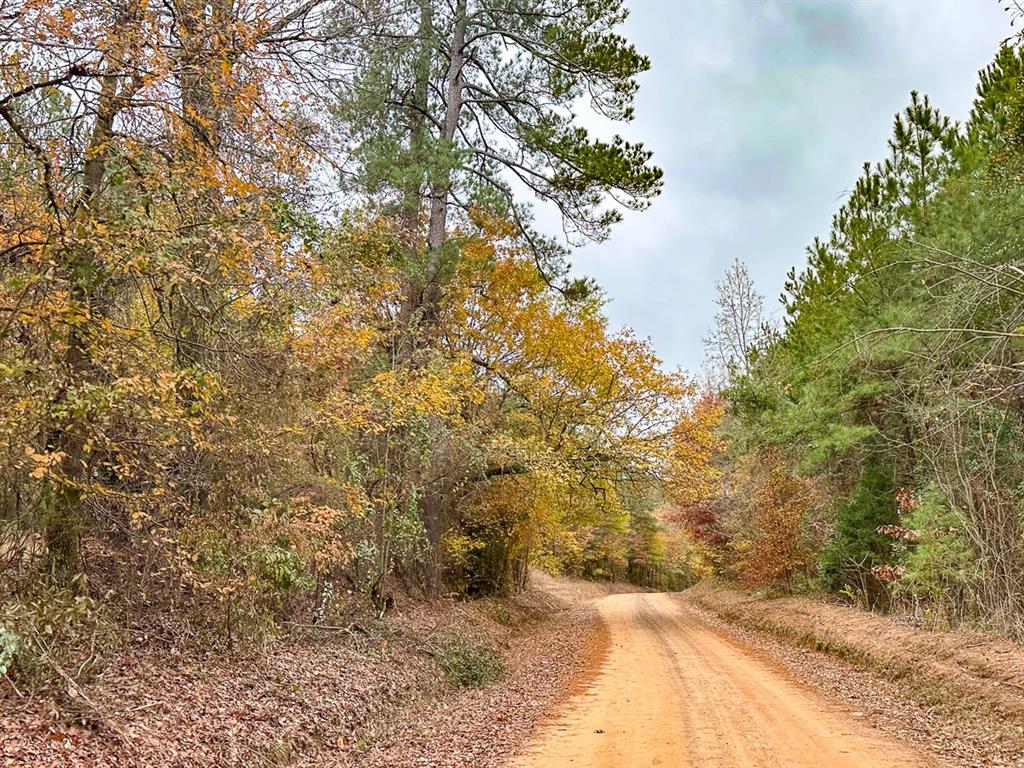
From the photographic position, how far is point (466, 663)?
10805 millimetres

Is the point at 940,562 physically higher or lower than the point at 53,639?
higher

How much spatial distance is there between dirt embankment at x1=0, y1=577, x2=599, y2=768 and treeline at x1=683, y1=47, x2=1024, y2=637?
692 cm

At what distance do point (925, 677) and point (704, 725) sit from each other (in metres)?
4.04

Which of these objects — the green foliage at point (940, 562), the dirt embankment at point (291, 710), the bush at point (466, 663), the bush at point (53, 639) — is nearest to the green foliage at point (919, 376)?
the green foliage at point (940, 562)

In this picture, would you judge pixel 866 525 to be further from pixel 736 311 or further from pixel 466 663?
pixel 736 311

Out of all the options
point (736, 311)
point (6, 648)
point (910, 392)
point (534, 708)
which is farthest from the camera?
point (736, 311)

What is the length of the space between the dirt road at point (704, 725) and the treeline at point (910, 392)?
3940mm

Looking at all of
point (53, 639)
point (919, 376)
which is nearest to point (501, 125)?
point (919, 376)

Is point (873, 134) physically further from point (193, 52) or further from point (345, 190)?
point (193, 52)

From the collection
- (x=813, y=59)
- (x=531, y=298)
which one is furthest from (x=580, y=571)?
(x=813, y=59)

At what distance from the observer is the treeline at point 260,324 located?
5.26 m

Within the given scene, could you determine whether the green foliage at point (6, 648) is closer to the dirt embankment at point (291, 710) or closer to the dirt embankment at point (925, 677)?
the dirt embankment at point (291, 710)

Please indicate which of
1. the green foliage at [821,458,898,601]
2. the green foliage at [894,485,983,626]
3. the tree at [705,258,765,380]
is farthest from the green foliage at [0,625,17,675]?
the tree at [705,258,765,380]

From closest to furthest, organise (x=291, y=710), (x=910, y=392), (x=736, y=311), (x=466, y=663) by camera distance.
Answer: (x=291, y=710) < (x=466, y=663) < (x=910, y=392) < (x=736, y=311)
